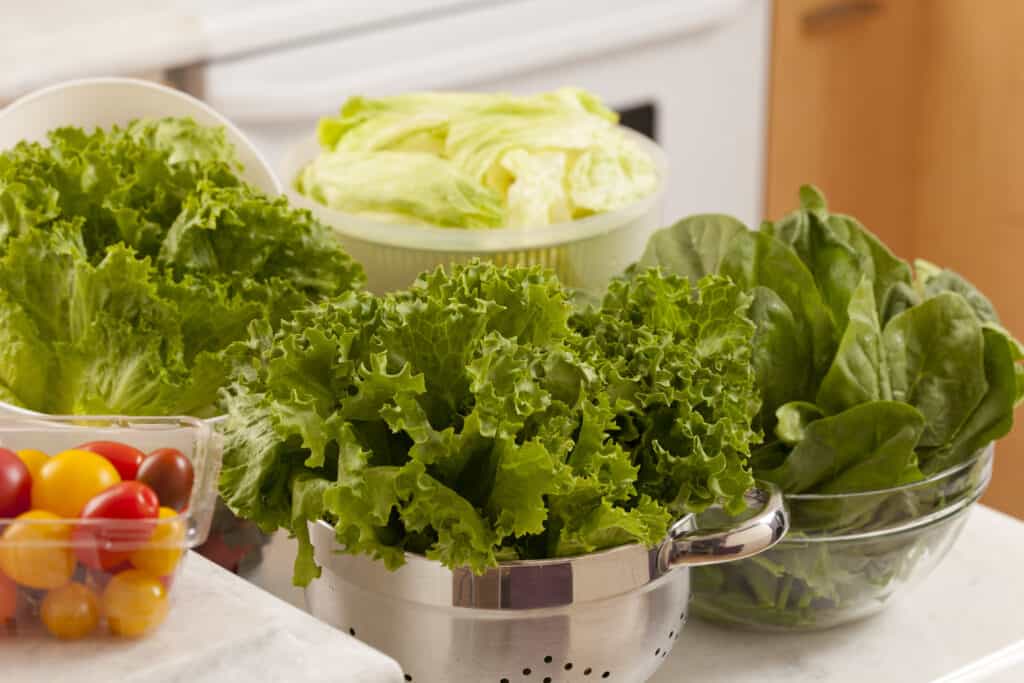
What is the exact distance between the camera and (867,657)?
945 millimetres

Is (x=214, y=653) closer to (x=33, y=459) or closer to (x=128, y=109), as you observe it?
(x=33, y=459)

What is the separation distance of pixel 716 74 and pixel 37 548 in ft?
6.65

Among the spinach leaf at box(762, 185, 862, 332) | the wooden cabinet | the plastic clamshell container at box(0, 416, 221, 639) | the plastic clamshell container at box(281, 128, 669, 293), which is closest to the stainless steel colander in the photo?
the plastic clamshell container at box(0, 416, 221, 639)

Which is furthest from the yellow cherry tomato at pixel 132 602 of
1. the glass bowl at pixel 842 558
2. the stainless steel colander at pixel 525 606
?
the glass bowl at pixel 842 558

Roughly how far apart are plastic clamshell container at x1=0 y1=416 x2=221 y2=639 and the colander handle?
0.89 ft

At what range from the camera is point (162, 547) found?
0.71 m

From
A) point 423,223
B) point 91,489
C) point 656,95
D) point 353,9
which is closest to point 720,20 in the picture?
point 656,95

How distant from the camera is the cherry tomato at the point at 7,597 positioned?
27.8 inches

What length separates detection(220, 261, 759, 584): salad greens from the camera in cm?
75

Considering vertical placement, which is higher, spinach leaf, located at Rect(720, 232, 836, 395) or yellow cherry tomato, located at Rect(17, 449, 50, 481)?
spinach leaf, located at Rect(720, 232, 836, 395)

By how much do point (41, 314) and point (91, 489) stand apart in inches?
9.7

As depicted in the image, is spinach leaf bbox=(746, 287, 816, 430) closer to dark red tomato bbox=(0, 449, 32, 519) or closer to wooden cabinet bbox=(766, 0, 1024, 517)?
dark red tomato bbox=(0, 449, 32, 519)

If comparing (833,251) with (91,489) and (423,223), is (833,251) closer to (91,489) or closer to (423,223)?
(423,223)

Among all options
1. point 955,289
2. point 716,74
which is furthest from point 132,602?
point 716,74
